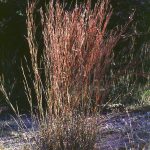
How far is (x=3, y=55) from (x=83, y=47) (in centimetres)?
471

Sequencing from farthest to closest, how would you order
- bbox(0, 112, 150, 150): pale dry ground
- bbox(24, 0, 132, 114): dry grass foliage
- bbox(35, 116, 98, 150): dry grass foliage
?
bbox(0, 112, 150, 150): pale dry ground, bbox(35, 116, 98, 150): dry grass foliage, bbox(24, 0, 132, 114): dry grass foliage

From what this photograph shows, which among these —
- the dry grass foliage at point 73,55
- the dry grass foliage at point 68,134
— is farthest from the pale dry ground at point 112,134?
the dry grass foliage at point 73,55

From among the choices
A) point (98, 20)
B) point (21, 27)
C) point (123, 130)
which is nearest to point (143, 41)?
point (21, 27)

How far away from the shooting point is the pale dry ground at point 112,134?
488cm

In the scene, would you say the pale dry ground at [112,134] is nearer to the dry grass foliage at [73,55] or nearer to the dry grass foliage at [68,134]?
the dry grass foliage at [68,134]

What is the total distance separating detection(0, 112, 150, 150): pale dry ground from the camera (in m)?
4.88

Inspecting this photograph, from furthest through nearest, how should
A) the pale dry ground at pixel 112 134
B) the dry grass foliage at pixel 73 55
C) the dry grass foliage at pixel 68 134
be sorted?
the pale dry ground at pixel 112 134 → the dry grass foliage at pixel 68 134 → the dry grass foliage at pixel 73 55

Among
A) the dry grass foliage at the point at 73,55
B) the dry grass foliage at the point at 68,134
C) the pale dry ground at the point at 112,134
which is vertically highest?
the dry grass foliage at the point at 73,55

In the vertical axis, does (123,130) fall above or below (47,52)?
below

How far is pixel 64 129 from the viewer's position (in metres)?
4.52

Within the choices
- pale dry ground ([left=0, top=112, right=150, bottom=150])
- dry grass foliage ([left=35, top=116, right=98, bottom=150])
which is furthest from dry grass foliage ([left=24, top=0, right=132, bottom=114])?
pale dry ground ([left=0, top=112, right=150, bottom=150])

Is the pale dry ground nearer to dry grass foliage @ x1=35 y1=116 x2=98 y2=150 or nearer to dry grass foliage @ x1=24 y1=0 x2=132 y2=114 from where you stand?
dry grass foliage @ x1=35 y1=116 x2=98 y2=150

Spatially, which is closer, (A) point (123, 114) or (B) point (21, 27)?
(A) point (123, 114)

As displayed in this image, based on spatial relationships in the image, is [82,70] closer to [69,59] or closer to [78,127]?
[69,59]
